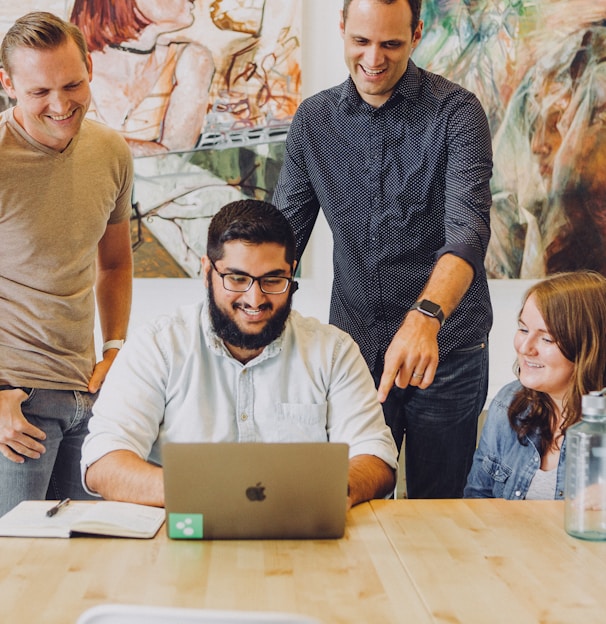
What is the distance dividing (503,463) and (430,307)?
471 millimetres

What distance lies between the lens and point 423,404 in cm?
239

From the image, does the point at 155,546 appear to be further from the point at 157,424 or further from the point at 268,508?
the point at 157,424

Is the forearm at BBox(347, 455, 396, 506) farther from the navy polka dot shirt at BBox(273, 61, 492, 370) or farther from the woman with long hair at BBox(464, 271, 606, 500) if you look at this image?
the navy polka dot shirt at BBox(273, 61, 492, 370)

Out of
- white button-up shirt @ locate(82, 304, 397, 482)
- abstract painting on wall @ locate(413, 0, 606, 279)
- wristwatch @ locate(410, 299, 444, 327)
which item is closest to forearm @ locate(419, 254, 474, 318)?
wristwatch @ locate(410, 299, 444, 327)

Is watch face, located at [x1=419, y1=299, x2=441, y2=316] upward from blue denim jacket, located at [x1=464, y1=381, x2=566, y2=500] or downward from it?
upward

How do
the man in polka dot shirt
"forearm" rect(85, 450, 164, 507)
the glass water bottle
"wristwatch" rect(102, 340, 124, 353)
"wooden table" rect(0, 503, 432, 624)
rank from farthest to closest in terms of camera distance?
"wristwatch" rect(102, 340, 124, 353) → the man in polka dot shirt → "forearm" rect(85, 450, 164, 507) → the glass water bottle → "wooden table" rect(0, 503, 432, 624)

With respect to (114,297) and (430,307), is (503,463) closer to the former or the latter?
(430,307)

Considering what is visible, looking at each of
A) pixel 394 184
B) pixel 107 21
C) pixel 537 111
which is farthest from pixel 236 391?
pixel 537 111

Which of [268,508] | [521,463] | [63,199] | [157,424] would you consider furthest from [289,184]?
[268,508]

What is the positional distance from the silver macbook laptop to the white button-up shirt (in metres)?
0.51

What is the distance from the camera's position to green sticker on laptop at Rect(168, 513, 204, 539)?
4.93 feet

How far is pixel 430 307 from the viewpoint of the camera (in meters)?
1.96

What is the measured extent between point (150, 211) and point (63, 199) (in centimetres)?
96

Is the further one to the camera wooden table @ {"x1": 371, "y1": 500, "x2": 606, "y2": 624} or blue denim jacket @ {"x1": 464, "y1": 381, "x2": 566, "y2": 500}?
blue denim jacket @ {"x1": 464, "y1": 381, "x2": 566, "y2": 500}
